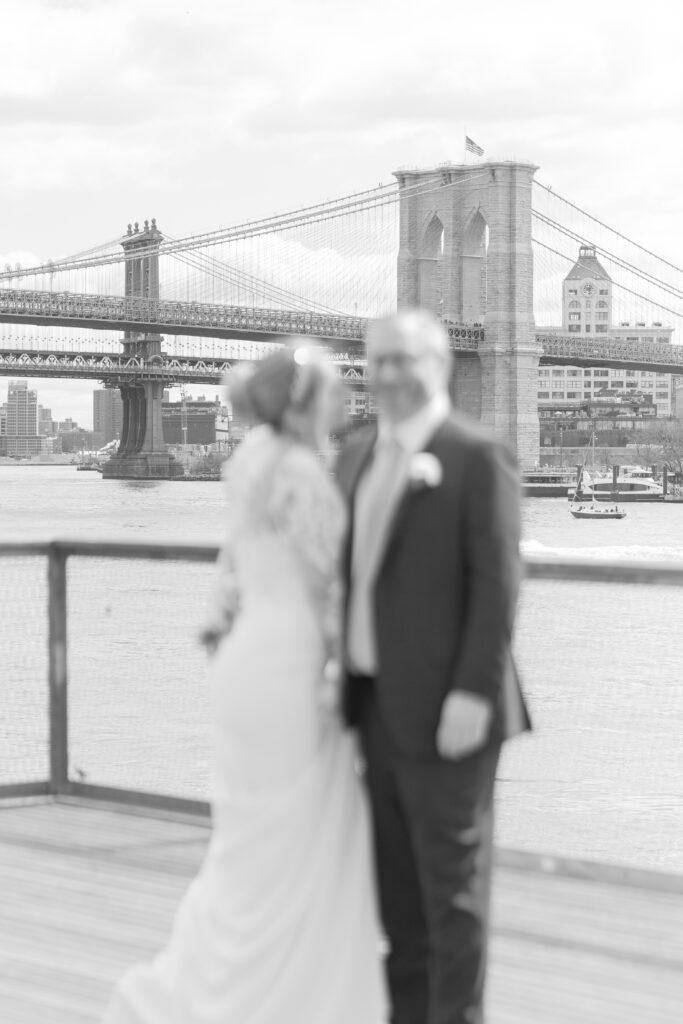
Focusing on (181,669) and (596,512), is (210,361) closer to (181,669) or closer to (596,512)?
Answer: (596,512)

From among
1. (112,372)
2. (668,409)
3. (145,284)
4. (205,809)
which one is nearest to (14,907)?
(205,809)

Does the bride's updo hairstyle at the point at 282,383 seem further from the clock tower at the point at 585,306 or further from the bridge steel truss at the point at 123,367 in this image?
the clock tower at the point at 585,306

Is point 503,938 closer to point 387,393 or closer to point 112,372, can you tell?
point 387,393

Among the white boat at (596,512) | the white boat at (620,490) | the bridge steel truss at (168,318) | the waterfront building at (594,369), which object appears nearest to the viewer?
the bridge steel truss at (168,318)

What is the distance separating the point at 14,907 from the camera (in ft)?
10.9

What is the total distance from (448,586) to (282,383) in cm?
40

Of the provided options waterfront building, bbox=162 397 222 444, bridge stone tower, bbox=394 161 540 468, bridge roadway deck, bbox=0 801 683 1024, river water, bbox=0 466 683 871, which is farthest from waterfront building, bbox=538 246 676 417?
bridge roadway deck, bbox=0 801 683 1024

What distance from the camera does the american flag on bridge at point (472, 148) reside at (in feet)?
222

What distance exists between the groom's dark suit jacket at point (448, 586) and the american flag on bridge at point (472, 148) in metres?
67.4

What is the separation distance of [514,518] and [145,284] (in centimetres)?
6784

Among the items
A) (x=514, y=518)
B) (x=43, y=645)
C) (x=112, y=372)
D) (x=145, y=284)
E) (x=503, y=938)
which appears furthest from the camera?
(x=145, y=284)

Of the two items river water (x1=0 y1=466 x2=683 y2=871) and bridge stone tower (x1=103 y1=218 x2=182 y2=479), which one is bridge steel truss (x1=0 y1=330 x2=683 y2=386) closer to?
bridge stone tower (x1=103 y1=218 x2=182 y2=479)

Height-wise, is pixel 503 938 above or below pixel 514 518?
below

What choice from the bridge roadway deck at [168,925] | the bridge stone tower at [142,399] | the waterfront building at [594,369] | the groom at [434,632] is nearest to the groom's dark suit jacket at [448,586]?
the groom at [434,632]
